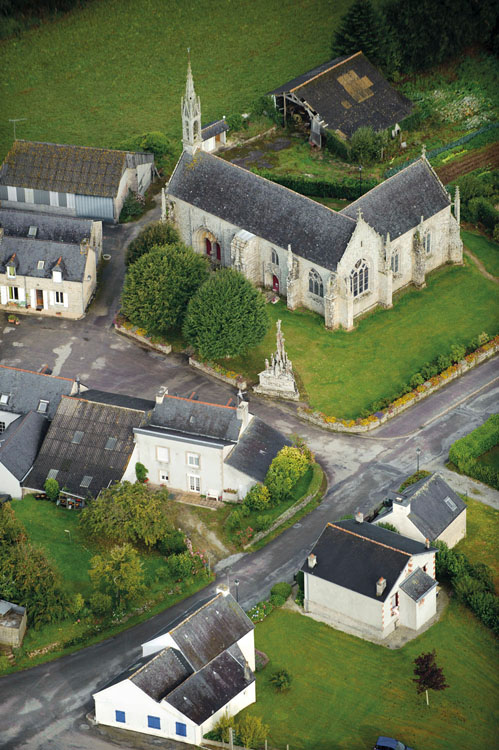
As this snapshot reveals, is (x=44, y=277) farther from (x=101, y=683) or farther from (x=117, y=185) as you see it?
(x=101, y=683)

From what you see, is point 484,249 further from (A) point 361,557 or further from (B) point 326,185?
(A) point 361,557

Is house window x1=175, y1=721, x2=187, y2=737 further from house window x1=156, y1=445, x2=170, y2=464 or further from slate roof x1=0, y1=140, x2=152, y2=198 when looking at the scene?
slate roof x1=0, y1=140, x2=152, y2=198

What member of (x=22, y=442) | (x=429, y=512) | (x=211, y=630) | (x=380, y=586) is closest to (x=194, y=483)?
(x=22, y=442)

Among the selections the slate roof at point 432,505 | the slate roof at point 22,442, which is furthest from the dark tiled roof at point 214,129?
the slate roof at point 432,505

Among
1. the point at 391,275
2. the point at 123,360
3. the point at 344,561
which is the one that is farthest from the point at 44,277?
the point at 344,561

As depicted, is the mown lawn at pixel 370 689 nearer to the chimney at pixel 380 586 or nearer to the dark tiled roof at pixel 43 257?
the chimney at pixel 380 586

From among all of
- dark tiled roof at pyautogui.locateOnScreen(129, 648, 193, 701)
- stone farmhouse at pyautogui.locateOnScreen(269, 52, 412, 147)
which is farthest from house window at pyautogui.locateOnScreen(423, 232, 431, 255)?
dark tiled roof at pyautogui.locateOnScreen(129, 648, 193, 701)
